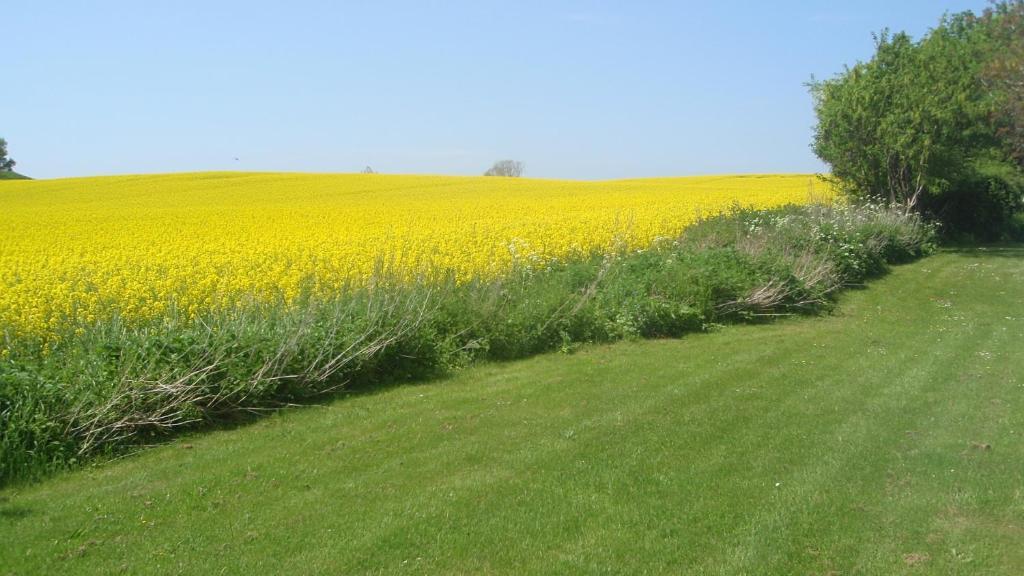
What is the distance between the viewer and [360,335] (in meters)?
9.62

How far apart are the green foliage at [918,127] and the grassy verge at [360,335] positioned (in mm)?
9096

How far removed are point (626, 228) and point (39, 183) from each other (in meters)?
32.3

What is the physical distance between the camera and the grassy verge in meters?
7.14

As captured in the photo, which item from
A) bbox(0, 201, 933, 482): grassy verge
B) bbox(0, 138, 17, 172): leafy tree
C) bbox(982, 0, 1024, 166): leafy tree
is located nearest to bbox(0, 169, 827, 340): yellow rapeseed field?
bbox(0, 201, 933, 482): grassy verge

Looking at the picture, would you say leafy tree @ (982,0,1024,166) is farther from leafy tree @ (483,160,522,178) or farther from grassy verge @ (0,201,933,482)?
leafy tree @ (483,160,522,178)

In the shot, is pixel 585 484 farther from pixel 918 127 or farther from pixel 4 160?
pixel 4 160

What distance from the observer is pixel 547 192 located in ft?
134

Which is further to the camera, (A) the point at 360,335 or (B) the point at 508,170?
(B) the point at 508,170

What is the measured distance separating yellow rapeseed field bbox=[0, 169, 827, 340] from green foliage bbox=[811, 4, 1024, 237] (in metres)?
4.92

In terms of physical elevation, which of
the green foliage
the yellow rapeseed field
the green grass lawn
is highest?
the green foliage

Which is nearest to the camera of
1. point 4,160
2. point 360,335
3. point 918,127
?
point 360,335

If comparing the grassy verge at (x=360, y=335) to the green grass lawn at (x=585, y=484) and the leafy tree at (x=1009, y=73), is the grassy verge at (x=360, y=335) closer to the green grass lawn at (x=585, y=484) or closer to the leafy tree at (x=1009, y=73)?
the green grass lawn at (x=585, y=484)

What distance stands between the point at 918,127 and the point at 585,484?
74.7ft

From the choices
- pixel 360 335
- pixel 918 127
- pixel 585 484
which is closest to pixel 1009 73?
pixel 918 127
